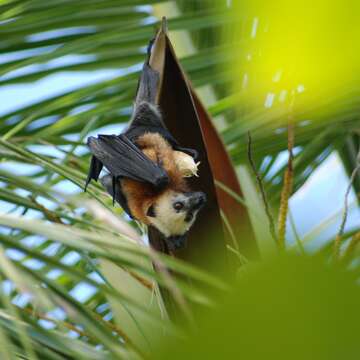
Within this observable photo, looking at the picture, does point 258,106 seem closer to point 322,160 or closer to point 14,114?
point 322,160

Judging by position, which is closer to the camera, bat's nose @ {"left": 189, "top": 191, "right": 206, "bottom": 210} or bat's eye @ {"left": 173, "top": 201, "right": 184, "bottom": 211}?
bat's nose @ {"left": 189, "top": 191, "right": 206, "bottom": 210}

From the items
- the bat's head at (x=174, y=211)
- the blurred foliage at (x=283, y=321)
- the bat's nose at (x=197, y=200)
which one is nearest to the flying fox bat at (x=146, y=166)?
the bat's head at (x=174, y=211)

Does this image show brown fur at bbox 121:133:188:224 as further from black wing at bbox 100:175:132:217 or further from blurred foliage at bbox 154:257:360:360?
blurred foliage at bbox 154:257:360:360

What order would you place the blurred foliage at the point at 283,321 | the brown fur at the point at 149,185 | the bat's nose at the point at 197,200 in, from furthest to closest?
1. the brown fur at the point at 149,185
2. the bat's nose at the point at 197,200
3. the blurred foliage at the point at 283,321

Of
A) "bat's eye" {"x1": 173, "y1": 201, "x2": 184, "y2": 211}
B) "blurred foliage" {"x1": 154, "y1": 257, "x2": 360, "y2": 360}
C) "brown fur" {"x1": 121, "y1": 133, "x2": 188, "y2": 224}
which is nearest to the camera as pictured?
"blurred foliage" {"x1": 154, "y1": 257, "x2": 360, "y2": 360}

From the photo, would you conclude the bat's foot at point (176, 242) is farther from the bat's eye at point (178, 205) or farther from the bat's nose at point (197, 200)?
the bat's eye at point (178, 205)

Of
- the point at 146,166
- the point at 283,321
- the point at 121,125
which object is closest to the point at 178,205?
the point at 146,166

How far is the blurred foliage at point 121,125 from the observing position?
269mm

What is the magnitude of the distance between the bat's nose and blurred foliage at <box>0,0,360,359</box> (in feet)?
0.33

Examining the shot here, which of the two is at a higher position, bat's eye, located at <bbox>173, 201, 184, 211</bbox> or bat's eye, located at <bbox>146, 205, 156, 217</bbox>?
bat's eye, located at <bbox>146, 205, 156, 217</bbox>

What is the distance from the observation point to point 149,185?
2010 mm

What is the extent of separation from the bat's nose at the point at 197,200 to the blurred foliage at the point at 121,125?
3.9 inches

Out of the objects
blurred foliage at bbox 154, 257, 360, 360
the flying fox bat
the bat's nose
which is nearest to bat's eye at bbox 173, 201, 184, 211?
the flying fox bat

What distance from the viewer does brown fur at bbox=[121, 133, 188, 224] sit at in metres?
1.83
